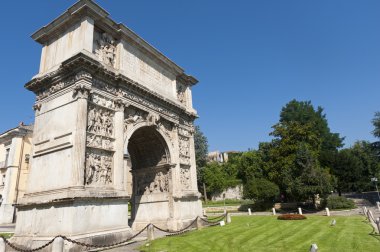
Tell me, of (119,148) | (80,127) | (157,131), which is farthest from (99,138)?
(157,131)

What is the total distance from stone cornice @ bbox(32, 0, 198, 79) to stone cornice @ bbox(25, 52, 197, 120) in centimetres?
256

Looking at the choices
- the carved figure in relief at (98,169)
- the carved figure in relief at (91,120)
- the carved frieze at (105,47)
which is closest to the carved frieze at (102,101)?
the carved figure in relief at (91,120)

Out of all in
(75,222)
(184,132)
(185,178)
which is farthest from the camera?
(184,132)

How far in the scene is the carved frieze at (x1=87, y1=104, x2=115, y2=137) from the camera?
1295 cm

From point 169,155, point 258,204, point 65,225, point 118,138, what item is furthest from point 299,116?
point 65,225

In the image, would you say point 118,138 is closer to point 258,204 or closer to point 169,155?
point 169,155

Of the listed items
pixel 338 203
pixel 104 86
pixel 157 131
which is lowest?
pixel 338 203

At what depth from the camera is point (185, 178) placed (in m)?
19.1

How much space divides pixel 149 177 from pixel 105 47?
8.89m

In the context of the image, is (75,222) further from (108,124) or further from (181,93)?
(181,93)

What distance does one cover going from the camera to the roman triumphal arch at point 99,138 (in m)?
11.6

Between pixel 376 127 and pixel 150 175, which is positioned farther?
pixel 376 127

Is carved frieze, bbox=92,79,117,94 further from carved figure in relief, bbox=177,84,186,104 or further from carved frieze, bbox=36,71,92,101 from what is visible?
carved figure in relief, bbox=177,84,186,104

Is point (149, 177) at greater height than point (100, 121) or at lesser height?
lesser
